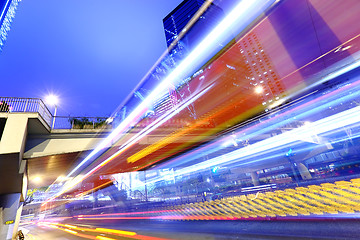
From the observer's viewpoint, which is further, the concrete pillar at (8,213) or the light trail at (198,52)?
the concrete pillar at (8,213)

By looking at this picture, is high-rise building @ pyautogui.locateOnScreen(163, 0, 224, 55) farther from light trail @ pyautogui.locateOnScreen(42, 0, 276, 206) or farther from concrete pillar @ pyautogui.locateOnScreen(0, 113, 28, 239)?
concrete pillar @ pyautogui.locateOnScreen(0, 113, 28, 239)

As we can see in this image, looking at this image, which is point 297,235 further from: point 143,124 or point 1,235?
point 1,235

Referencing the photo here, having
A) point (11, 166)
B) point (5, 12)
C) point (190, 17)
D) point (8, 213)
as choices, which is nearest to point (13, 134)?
point (11, 166)

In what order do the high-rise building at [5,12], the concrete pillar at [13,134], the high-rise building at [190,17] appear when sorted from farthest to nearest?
the high-rise building at [190,17], the high-rise building at [5,12], the concrete pillar at [13,134]

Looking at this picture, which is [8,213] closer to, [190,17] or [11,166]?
[11,166]

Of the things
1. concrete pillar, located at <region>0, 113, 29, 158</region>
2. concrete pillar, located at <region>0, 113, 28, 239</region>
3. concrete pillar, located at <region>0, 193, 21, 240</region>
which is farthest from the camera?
concrete pillar, located at <region>0, 193, 21, 240</region>

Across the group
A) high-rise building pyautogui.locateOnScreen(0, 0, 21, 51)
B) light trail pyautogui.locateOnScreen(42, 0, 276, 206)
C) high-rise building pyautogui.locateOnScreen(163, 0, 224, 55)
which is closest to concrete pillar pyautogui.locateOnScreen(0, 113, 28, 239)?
light trail pyautogui.locateOnScreen(42, 0, 276, 206)

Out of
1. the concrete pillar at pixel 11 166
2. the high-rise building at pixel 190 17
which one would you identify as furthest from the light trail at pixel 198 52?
the high-rise building at pixel 190 17

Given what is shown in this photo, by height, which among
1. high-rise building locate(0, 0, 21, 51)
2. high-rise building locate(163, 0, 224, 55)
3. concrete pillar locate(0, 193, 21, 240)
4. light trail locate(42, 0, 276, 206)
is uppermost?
high-rise building locate(163, 0, 224, 55)

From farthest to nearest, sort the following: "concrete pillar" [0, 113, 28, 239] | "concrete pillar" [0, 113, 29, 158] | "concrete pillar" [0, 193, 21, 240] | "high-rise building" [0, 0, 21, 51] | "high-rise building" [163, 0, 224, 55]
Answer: "high-rise building" [163, 0, 224, 55]
"high-rise building" [0, 0, 21, 51]
"concrete pillar" [0, 193, 21, 240]
"concrete pillar" [0, 113, 28, 239]
"concrete pillar" [0, 113, 29, 158]

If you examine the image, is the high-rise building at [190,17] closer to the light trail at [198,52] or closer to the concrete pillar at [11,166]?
the light trail at [198,52]

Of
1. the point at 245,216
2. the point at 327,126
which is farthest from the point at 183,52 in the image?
the point at 245,216

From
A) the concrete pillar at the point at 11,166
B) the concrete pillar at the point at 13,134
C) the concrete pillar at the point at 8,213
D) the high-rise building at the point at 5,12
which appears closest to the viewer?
the concrete pillar at the point at 13,134

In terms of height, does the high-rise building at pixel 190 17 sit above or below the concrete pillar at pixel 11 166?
above
